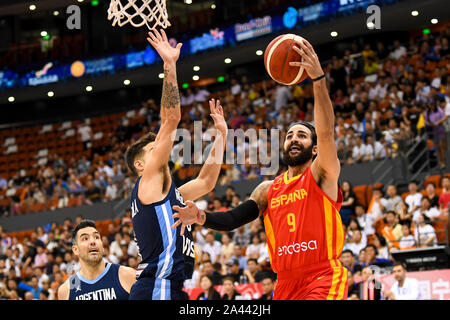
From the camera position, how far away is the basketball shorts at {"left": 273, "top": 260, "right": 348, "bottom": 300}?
4633mm

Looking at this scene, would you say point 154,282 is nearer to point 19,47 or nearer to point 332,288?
point 332,288

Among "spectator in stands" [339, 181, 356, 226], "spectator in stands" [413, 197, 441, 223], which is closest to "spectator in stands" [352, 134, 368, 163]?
"spectator in stands" [339, 181, 356, 226]

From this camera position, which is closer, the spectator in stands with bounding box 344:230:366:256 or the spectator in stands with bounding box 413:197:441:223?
the spectator in stands with bounding box 413:197:441:223

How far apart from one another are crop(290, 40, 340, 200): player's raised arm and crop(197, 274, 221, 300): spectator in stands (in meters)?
6.02

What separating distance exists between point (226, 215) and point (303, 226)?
0.54m

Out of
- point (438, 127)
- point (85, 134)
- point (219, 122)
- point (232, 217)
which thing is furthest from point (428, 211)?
point (85, 134)

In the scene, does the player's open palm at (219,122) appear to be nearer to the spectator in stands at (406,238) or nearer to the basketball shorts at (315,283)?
the basketball shorts at (315,283)

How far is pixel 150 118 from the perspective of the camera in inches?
884

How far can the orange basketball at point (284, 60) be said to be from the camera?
5258 millimetres

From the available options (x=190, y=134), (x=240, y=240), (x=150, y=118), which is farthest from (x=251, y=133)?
(x=150, y=118)

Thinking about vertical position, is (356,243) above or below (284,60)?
below

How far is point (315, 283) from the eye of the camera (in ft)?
15.4

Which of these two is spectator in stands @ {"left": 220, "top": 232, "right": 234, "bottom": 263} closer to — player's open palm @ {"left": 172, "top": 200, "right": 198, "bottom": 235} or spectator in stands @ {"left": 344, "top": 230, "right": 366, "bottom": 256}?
spectator in stands @ {"left": 344, "top": 230, "right": 366, "bottom": 256}

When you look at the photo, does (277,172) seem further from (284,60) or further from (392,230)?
(284,60)
